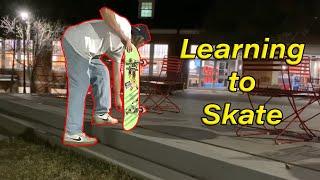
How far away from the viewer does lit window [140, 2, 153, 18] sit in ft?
78.4

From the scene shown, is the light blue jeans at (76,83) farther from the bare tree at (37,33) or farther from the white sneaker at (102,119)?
the bare tree at (37,33)

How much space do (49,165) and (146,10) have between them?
19.0m

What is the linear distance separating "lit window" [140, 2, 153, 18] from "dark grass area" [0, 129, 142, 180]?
17.7m

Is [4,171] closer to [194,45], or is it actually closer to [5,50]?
[194,45]

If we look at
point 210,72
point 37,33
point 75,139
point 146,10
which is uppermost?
point 146,10

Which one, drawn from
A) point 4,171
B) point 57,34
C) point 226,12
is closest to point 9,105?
point 4,171

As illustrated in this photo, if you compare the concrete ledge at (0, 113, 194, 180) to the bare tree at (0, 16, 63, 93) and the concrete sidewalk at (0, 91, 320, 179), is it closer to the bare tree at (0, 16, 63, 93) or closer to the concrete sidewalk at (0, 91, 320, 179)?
the concrete sidewalk at (0, 91, 320, 179)

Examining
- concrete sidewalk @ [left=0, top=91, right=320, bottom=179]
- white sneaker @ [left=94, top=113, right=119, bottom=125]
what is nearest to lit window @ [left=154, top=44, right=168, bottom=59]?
concrete sidewalk @ [left=0, top=91, right=320, bottom=179]

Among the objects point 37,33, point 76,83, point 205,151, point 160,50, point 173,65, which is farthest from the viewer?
point 160,50

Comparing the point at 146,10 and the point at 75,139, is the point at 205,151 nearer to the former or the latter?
the point at 75,139

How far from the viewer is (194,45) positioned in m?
22.3

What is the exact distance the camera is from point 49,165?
18.5 feet

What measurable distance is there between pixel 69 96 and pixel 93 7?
19787 mm

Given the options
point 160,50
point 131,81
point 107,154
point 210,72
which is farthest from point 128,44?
point 160,50
